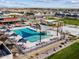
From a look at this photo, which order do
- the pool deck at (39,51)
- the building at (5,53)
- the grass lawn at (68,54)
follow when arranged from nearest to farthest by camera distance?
the building at (5,53), the grass lawn at (68,54), the pool deck at (39,51)

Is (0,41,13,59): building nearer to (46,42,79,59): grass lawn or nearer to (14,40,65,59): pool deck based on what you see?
(14,40,65,59): pool deck

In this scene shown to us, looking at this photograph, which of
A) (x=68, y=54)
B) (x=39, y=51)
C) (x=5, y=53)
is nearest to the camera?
(x=5, y=53)

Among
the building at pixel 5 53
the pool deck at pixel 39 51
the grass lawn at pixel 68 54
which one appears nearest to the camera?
the building at pixel 5 53

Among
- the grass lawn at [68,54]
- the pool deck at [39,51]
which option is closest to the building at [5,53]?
the pool deck at [39,51]

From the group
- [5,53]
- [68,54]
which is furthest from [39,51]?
[5,53]

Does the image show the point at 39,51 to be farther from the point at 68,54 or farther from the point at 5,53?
the point at 5,53

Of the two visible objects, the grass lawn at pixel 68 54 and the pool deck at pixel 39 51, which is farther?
the pool deck at pixel 39 51

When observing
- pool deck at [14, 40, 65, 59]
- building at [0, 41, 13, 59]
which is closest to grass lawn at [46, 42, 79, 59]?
pool deck at [14, 40, 65, 59]

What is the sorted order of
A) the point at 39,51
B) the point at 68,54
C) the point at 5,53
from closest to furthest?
the point at 5,53
the point at 68,54
the point at 39,51

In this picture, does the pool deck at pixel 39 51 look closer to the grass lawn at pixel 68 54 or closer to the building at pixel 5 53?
the grass lawn at pixel 68 54

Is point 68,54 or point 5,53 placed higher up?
point 5,53

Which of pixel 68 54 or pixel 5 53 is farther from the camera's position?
pixel 68 54

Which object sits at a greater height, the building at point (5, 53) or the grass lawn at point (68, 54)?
the building at point (5, 53)
